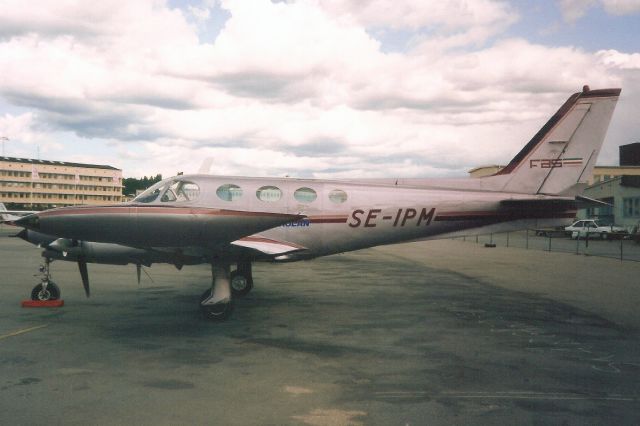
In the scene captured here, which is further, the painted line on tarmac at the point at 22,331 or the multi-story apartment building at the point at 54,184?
the multi-story apartment building at the point at 54,184

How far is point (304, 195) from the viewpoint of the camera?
12531mm

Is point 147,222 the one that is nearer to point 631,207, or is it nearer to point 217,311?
point 217,311

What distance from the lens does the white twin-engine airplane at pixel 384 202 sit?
11.5 meters

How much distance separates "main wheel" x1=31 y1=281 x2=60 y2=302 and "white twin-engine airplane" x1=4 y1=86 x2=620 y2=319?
0.02m

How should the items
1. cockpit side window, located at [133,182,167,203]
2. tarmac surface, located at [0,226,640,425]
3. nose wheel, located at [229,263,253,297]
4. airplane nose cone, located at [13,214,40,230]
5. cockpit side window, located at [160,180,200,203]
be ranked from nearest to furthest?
tarmac surface, located at [0,226,640,425] → airplane nose cone, located at [13,214,40,230] → cockpit side window, located at [133,182,167,203] → cockpit side window, located at [160,180,200,203] → nose wheel, located at [229,263,253,297]

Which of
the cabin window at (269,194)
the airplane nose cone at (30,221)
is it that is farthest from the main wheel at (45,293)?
the cabin window at (269,194)

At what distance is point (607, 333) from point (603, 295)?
5.77 meters

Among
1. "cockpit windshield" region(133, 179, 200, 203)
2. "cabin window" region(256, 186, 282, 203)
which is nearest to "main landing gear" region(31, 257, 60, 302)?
"cockpit windshield" region(133, 179, 200, 203)

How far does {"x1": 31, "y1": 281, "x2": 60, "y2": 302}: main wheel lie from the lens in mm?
12141

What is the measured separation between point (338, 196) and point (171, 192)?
422 cm

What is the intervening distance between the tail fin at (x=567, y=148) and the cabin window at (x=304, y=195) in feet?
17.5

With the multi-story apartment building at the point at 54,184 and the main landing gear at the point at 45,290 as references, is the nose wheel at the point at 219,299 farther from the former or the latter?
the multi-story apartment building at the point at 54,184

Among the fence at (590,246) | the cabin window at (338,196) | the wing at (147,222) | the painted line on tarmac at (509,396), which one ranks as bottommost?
the fence at (590,246)

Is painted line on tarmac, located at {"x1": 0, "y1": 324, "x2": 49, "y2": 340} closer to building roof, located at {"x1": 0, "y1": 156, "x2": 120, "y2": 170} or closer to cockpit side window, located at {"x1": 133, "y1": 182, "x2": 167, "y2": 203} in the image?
cockpit side window, located at {"x1": 133, "y1": 182, "x2": 167, "y2": 203}
